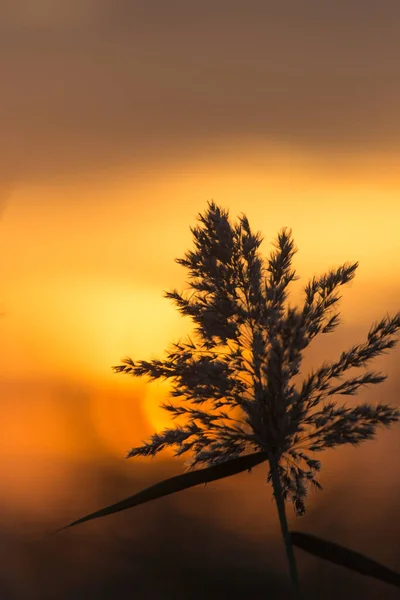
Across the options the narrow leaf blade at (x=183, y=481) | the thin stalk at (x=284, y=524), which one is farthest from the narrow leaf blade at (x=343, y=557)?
the narrow leaf blade at (x=183, y=481)

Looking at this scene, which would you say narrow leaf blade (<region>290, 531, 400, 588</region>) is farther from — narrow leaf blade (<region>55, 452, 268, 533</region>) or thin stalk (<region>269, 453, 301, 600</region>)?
narrow leaf blade (<region>55, 452, 268, 533</region>)

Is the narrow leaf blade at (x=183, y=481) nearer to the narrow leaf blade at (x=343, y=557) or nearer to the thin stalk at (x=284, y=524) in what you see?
the thin stalk at (x=284, y=524)

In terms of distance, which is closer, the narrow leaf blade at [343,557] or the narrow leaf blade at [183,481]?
the narrow leaf blade at [343,557]

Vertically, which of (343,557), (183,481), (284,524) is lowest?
(343,557)

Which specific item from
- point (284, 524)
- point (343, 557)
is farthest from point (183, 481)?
point (343, 557)

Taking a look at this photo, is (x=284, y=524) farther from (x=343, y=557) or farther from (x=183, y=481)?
(x=183, y=481)

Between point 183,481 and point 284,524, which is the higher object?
point 183,481

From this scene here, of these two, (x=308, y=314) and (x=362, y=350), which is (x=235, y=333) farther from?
(x=362, y=350)
